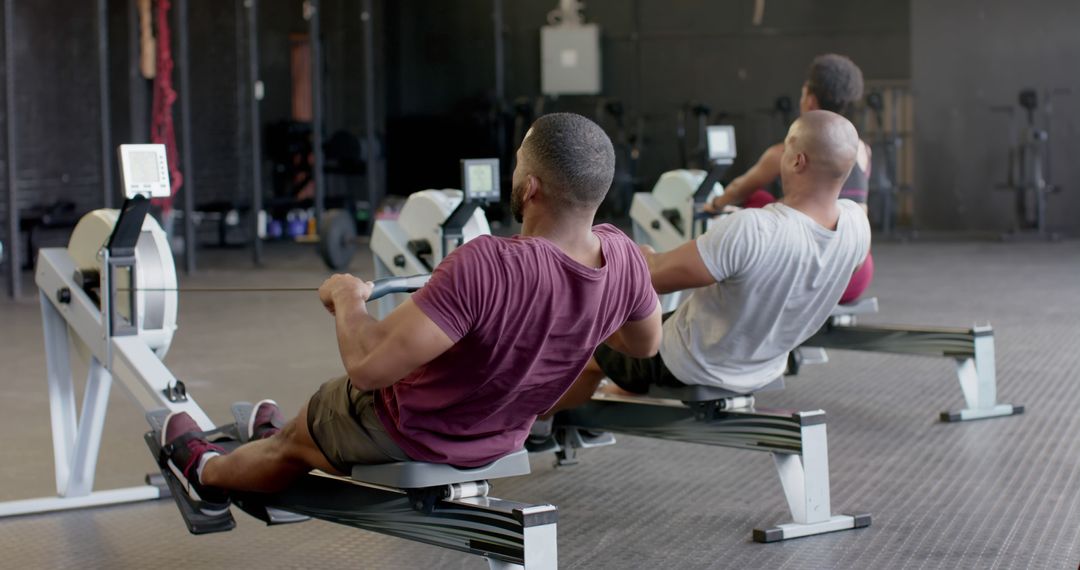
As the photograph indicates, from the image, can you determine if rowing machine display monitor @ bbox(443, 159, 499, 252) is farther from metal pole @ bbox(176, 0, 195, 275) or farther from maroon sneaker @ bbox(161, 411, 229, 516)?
metal pole @ bbox(176, 0, 195, 275)

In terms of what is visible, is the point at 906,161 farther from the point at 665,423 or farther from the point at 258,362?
the point at 665,423

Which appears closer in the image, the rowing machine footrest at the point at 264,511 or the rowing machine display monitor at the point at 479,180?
the rowing machine footrest at the point at 264,511

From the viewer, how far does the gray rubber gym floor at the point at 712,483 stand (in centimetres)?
307

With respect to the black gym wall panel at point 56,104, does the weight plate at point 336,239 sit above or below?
below

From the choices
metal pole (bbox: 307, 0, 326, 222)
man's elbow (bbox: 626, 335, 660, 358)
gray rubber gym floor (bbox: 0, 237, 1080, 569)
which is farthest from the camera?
metal pole (bbox: 307, 0, 326, 222)

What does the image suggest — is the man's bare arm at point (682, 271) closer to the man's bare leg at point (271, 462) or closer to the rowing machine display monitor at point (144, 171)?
the man's bare leg at point (271, 462)

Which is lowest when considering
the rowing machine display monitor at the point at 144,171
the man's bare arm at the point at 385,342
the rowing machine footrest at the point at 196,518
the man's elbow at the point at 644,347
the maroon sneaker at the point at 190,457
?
the rowing machine footrest at the point at 196,518

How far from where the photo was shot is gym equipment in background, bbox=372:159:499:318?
389cm

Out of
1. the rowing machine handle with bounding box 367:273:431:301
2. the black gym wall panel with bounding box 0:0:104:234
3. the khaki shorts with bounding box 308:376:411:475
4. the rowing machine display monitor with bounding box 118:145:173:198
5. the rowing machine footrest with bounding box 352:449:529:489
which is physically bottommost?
the rowing machine footrest with bounding box 352:449:529:489

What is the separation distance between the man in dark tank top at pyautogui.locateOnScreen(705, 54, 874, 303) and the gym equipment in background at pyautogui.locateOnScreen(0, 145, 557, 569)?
1.32 m

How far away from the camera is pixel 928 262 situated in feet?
32.3

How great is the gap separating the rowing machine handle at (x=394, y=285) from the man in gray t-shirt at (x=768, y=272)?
82 centimetres

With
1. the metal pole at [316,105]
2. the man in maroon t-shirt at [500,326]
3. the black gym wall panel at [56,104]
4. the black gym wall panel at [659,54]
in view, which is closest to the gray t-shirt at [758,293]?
the man in maroon t-shirt at [500,326]

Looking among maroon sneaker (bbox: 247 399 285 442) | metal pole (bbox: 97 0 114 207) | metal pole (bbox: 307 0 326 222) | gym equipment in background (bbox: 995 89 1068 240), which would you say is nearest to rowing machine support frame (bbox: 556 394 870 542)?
maroon sneaker (bbox: 247 399 285 442)
